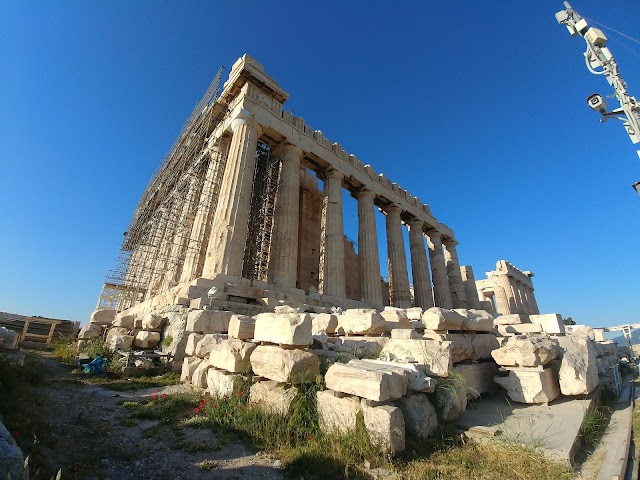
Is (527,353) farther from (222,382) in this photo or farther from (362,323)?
(222,382)

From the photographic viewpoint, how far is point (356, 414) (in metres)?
3.38

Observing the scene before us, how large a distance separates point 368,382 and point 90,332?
43.0 feet

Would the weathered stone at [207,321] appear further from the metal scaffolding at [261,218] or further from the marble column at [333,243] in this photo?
the marble column at [333,243]

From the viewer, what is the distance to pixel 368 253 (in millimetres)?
18391

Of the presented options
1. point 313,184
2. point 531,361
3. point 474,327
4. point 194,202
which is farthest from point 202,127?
point 531,361

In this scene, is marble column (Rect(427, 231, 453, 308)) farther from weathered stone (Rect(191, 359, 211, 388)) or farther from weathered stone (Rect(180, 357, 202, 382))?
weathered stone (Rect(191, 359, 211, 388))

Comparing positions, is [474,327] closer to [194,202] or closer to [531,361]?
[531,361]

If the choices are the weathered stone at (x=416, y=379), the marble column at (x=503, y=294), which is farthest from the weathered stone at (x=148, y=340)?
the marble column at (x=503, y=294)

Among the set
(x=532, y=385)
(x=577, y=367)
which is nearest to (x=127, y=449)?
(x=532, y=385)

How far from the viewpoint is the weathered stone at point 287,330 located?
4516 mm

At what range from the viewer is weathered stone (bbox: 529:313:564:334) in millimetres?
7829

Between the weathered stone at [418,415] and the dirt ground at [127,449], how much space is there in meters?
1.48

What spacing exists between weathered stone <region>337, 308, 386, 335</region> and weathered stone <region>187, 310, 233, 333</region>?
3.62 metres

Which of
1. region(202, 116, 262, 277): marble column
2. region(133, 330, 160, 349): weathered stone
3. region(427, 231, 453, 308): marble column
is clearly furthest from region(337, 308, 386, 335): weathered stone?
region(427, 231, 453, 308): marble column
